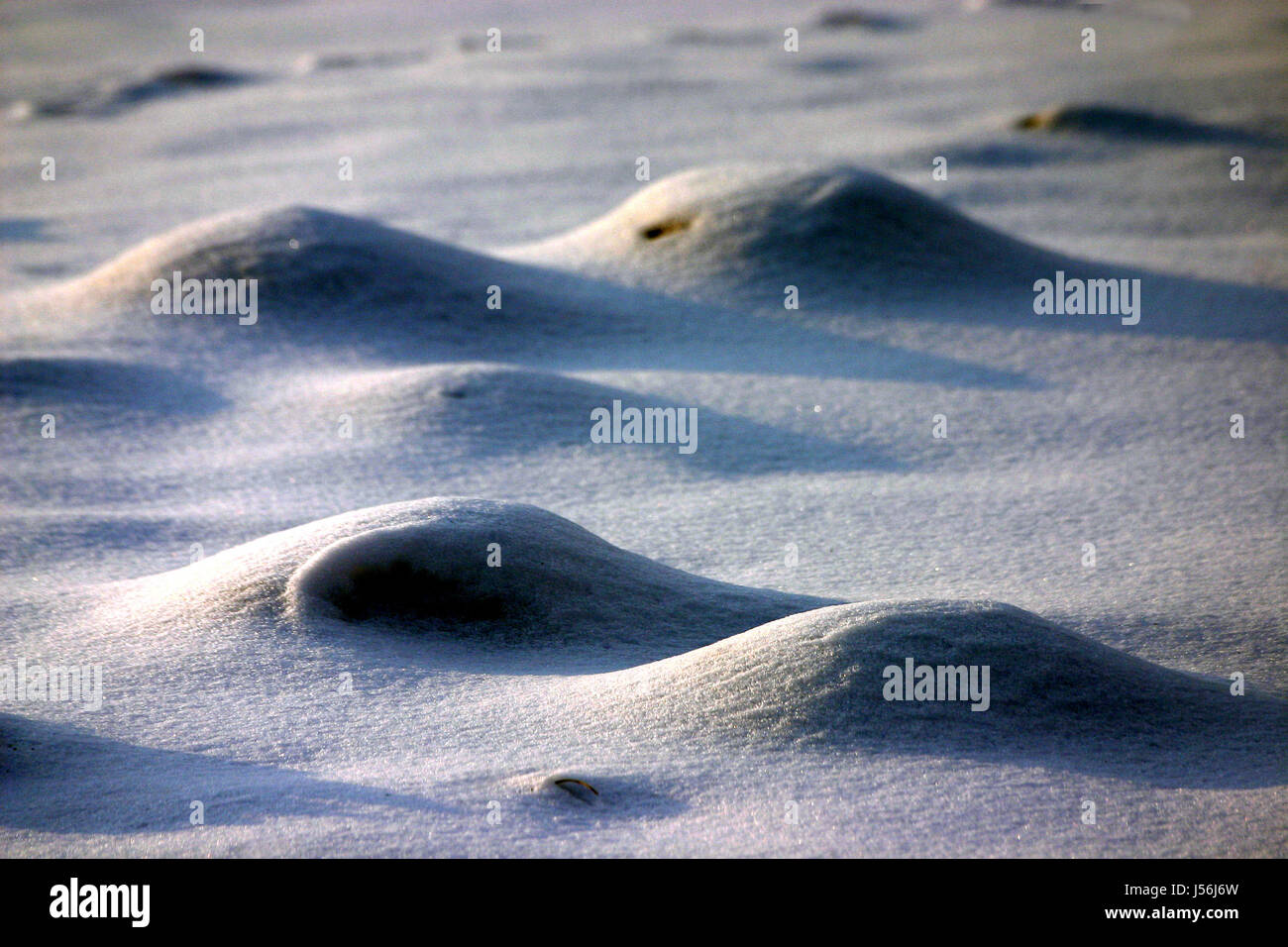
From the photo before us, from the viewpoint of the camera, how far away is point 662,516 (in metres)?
4.10

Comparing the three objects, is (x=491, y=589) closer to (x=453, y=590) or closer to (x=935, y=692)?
(x=453, y=590)

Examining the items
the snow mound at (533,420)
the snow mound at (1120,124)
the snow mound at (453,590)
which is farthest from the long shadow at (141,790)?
the snow mound at (1120,124)

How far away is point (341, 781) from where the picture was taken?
2.47 meters

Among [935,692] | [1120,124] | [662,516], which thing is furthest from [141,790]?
[1120,124]

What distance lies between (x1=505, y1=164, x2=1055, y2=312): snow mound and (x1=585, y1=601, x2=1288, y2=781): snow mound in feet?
11.4

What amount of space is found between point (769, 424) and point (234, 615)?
7.72 ft

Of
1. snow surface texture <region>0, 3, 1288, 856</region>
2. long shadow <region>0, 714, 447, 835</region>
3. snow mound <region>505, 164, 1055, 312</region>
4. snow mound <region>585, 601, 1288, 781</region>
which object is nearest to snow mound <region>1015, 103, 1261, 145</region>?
snow surface texture <region>0, 3, 1288, 856</region>

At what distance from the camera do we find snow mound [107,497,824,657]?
10.4 feet

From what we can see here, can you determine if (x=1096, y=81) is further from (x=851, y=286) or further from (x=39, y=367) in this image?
(x=39, y=367)

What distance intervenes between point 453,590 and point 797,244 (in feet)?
12.1

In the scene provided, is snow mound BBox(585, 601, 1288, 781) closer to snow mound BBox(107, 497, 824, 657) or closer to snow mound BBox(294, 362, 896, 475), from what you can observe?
snow mound BBox(107, 497, 824, 657)
